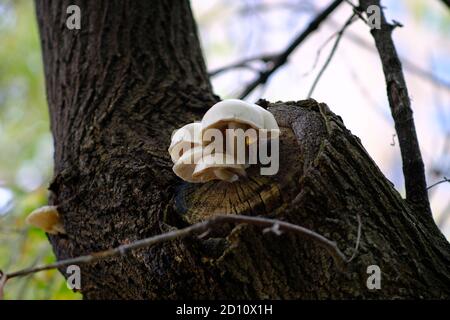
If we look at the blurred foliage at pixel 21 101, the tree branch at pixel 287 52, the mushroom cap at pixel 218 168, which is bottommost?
the mushroom cap at pixel 218 168

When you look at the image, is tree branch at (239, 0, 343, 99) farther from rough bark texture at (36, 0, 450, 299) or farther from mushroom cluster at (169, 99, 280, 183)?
mushroom cluster at (169, 99, 280, 183)

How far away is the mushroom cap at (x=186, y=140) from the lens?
155 cm

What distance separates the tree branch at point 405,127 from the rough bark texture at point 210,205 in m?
0.07

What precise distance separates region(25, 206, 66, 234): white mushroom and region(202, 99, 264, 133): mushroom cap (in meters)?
0.74

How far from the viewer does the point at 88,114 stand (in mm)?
2105

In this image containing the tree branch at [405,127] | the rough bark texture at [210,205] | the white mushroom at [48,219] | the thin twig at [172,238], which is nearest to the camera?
the thin twig at [172,238]

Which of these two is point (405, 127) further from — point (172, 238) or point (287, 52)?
point (287, 52)

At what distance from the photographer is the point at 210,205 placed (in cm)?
153

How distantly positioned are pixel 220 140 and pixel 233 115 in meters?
0.10

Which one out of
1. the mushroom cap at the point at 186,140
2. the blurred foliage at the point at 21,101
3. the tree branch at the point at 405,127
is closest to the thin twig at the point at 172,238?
the mushroom cap at the point at 186,140

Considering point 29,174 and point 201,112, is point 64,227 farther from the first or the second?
point 29,174

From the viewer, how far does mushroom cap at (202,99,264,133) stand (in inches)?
57.9

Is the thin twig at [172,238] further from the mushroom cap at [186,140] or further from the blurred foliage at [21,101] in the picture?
the blurred foliage at [21,101]
